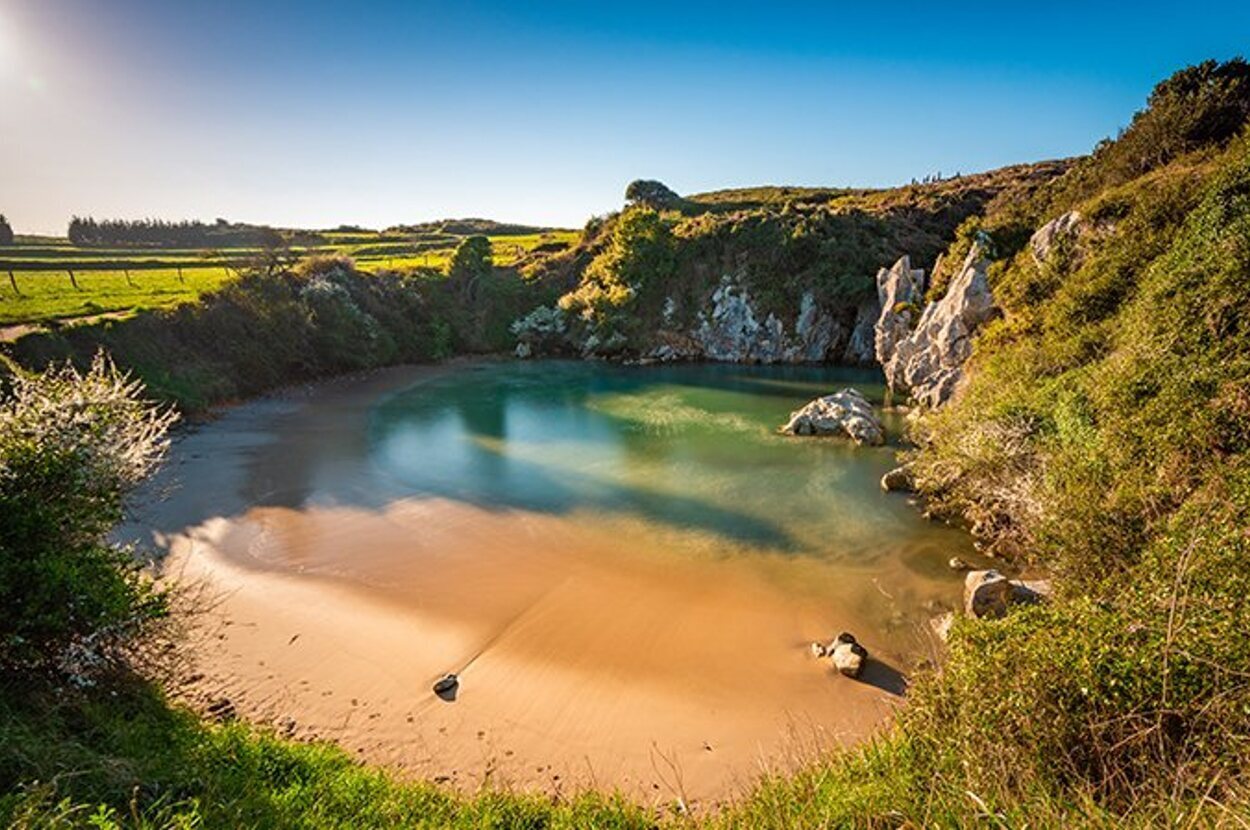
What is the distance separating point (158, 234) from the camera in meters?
79.9

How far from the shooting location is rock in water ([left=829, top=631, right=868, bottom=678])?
11.6m

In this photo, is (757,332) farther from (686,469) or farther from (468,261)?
(686,469)

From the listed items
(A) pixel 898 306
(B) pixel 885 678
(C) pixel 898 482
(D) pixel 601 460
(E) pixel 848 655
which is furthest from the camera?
(A) pixel 898 306

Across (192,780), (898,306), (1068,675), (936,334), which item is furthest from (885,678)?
(898,306)

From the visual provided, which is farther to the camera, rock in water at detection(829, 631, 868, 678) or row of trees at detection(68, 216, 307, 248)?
row of trees at detection(68, 216, 307, 248)

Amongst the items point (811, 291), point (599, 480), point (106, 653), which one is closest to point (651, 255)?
point (811, 291)

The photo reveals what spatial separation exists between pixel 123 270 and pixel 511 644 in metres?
58.2

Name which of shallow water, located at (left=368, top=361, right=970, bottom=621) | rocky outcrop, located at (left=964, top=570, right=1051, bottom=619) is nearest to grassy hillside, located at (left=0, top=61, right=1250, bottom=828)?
rocky outcrop, located at (left=964, top=570, right=1051, bottom=619)

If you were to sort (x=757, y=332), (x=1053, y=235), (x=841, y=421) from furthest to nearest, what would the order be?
1. (x=757, y=332)
2. (x=841, y=421)
3. (x=1053, y=235)

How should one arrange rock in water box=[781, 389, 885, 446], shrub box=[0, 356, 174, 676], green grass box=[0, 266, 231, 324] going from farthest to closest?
green grass box=[0, 266, 231, 324], rock in water box=[781, 389, 885, 446], shrub box=[0, 356, 174, 676]

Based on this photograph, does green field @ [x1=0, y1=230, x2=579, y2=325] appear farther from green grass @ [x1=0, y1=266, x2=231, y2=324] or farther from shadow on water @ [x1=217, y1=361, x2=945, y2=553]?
shadow on water @ [x1=217, y1=361, x2=945, y2=553]

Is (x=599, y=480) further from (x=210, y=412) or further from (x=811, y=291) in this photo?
(x=811, y=291)

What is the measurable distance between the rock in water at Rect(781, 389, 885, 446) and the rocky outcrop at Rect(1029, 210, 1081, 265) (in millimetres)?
9654

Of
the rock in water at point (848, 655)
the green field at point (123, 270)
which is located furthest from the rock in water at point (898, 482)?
the green field at point (123, 270)
